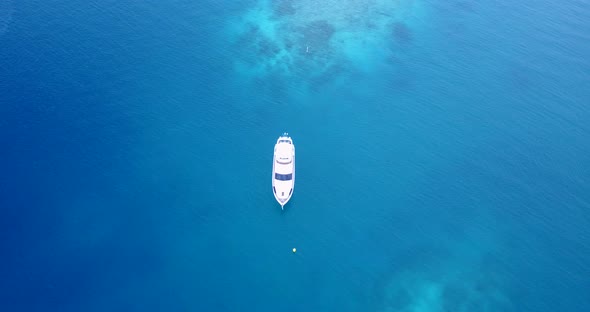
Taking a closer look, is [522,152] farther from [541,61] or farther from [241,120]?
[241,120]

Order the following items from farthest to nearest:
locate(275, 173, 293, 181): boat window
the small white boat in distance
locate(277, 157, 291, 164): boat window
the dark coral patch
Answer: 1. the dark coral patch
2. locate(277, 157, 291, 164): boat window
3. locate(275, 173, 293, 181): boat window
4. the small white boat in distance

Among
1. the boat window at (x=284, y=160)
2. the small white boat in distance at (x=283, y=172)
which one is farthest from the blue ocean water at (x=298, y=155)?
the boat window at (x=284, y=160)

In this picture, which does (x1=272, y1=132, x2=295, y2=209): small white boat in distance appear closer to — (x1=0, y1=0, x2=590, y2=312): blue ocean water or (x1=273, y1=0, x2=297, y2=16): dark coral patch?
(x1=0, y1=0, x2=590, y2=312): blue ocean water

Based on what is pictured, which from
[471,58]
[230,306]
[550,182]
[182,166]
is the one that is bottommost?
[230,306]

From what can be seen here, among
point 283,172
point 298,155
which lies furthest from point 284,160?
point 298,155

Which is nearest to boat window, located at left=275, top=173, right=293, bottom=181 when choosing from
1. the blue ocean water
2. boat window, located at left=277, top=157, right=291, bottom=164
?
boat window, located at left=277, top=157, right=291, bottom=164

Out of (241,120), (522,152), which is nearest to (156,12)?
(241,120)
